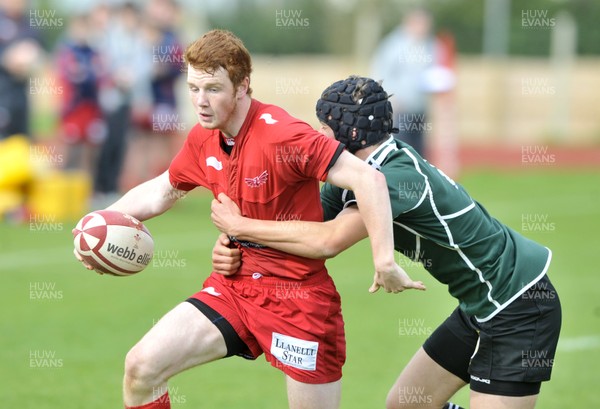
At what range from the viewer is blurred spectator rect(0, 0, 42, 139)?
543 inches

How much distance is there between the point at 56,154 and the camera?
1931 cm

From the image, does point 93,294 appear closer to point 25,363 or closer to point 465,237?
point 25,363

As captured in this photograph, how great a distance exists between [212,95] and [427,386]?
1839 mm

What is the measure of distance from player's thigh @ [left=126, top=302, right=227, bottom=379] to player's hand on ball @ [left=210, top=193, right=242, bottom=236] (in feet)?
1.37

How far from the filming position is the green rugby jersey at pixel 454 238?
15.3 feet

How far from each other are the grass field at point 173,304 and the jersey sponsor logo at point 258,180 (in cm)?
221

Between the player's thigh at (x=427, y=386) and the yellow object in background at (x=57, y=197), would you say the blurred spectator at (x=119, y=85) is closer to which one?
the yellow object in background at (x=57, y=197)

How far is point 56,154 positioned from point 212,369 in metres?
12.6

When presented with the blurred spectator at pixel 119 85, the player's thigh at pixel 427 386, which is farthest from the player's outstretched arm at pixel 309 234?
the blurred spectator at pixel 119 85

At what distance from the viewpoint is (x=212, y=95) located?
4.74 m

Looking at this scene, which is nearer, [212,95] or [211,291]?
[212,95]

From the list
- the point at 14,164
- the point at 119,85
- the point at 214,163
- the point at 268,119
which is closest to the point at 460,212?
the point at 268,119

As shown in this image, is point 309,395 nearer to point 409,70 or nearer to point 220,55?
point 220,55

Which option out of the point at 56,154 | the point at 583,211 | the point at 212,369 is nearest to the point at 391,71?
the point at 583,211
